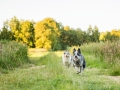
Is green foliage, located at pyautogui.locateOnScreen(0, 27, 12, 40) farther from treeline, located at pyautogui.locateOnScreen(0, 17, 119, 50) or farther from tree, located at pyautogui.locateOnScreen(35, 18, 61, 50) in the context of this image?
tree, located at pyautogui.locateOnScreen(35, 18, 61, 50)

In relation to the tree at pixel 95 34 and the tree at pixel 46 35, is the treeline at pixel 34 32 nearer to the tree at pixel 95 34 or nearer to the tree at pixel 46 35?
the tree at pixel 46 35

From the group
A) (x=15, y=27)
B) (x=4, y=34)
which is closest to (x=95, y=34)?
(x=15, y=27)

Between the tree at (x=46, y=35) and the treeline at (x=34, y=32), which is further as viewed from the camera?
Answer: the tree at (x=46, y=35)

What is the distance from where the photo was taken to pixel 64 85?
336 inches

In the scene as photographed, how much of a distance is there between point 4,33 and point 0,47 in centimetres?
4372

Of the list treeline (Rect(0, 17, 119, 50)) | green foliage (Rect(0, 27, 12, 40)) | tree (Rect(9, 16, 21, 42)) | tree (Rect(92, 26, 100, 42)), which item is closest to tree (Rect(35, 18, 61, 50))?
treeline (Rect(0, 17, 119, 50))

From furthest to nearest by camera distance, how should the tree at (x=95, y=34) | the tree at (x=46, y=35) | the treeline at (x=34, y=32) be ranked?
1. the tree at (x=95, y=34)
2. the tree at (x=46, y=35)
3. the treeline at (x=34, y=32)

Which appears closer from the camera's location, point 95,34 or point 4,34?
point 4,34

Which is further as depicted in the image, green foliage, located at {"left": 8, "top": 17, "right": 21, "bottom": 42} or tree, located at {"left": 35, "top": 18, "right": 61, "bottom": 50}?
tree, located at {"left": 35, "top": 18, "right": 61, "bottom": 50}

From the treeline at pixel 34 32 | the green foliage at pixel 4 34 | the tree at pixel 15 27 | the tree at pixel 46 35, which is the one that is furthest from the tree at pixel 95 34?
the green foliage at pixel 4 34

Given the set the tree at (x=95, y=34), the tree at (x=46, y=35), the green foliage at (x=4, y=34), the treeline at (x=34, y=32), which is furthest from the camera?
the tree at (x=95, y=34)

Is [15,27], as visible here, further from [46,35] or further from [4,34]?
[4,34]

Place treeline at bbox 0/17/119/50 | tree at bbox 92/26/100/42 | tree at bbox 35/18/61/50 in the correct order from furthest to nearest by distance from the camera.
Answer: tree at bbox 92/26/100/42 → tree at bbox 35/18/61/50 → treeline at bbox 0/17/119/50

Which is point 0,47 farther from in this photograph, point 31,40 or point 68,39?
point 68,39
